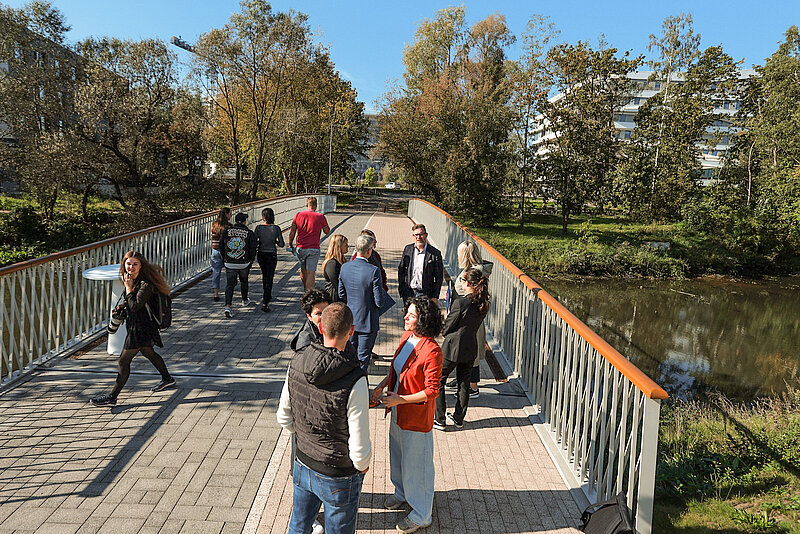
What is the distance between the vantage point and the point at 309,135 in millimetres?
44531

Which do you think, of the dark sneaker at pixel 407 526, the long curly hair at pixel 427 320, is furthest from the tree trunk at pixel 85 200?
the dark sneaker at pixel 407 526

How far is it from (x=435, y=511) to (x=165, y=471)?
6.91 ft

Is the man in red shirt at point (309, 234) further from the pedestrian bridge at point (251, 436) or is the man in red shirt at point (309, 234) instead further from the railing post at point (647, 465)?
the railing post at point (647, 465)

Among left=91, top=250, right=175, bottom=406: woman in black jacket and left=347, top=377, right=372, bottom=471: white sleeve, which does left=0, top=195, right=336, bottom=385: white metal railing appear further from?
left=347, top=377, right=372, bottom=471: white sleeve

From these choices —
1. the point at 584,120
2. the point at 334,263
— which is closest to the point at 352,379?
the point at 334,263

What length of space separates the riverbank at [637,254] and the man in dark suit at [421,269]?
20.9 m

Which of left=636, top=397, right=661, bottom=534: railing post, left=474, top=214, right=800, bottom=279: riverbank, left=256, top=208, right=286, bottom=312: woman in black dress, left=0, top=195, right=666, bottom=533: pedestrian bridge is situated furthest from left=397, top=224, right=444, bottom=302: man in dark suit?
left=474, top=214, right=800, bottom=279: riverbank

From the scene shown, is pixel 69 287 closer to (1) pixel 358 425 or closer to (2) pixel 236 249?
(2) pixel 236 249

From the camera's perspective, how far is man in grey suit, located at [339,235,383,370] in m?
5.72

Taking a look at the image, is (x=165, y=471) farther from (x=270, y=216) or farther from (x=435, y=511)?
(x=270, y=216)

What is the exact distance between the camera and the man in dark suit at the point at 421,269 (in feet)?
23.1

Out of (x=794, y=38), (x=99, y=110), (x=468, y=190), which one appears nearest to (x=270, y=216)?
(x=99, y=110)

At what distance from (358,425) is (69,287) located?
20.1ft

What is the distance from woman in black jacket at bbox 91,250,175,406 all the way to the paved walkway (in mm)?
289
